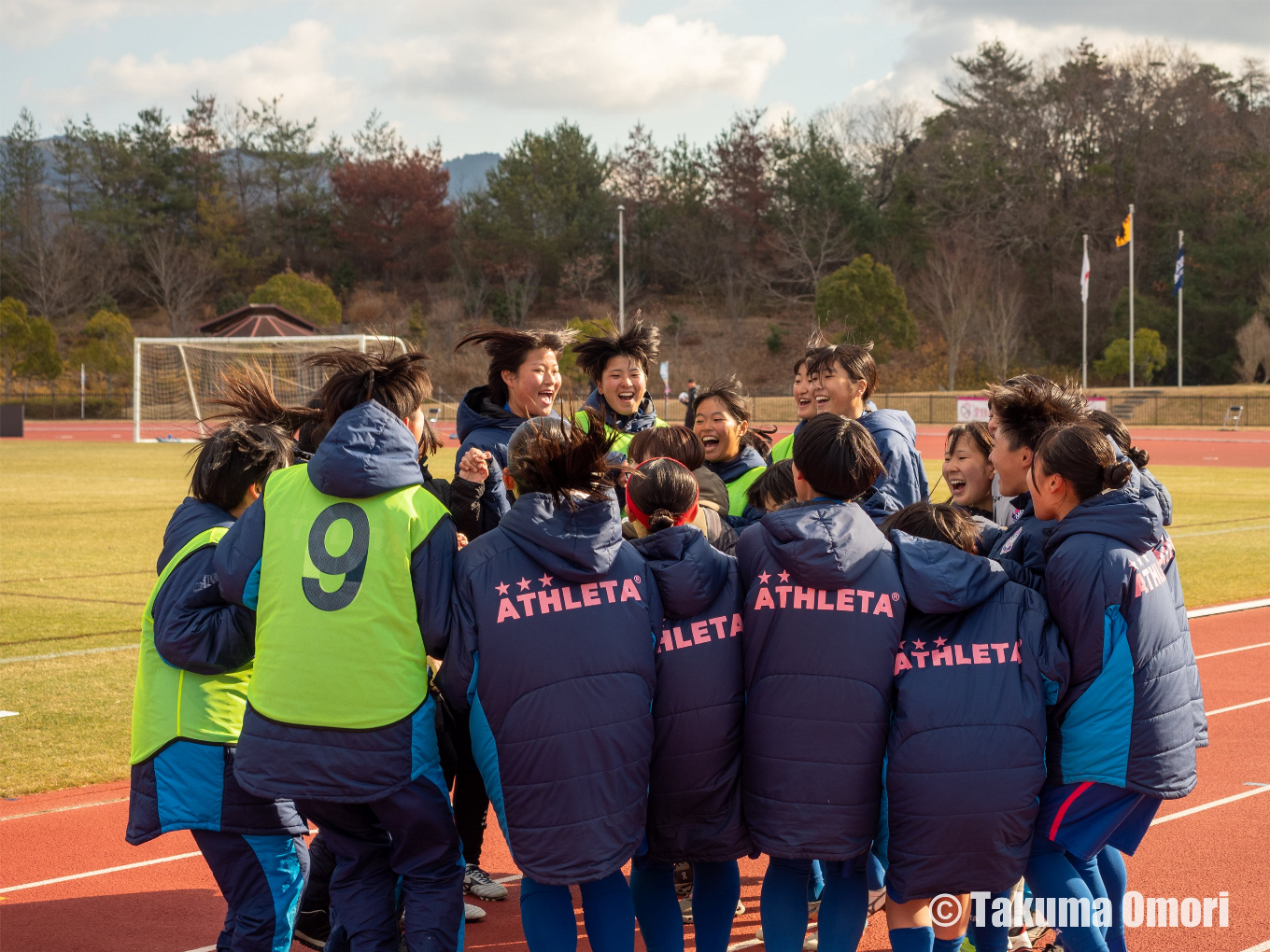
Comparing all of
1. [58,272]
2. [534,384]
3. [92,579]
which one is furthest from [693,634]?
[58,272]

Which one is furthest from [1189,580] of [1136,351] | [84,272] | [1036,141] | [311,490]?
[84,272]

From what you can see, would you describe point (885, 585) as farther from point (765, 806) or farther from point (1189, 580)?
point (1189, 580)

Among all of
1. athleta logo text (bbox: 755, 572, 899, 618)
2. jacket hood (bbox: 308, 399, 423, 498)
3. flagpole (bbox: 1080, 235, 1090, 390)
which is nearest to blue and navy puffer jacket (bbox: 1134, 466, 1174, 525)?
athleta logo text (bbox: 755, 572, 899, 618)

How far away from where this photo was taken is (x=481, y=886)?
13.5ft

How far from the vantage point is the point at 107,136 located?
6981cm

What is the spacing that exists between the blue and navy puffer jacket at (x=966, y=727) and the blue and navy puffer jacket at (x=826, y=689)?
7cm

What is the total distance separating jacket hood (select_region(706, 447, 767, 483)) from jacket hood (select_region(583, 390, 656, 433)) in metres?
0.40

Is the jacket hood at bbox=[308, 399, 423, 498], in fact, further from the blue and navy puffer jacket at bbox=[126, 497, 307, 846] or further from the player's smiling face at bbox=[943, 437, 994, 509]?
the player's smiling face at bbox=[943, 437, 994, 509]

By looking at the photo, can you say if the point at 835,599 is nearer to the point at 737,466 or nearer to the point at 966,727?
the point at 966,727

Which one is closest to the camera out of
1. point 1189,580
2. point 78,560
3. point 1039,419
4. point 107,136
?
point 1039,419

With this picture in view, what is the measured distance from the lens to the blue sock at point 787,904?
3055 millimetres

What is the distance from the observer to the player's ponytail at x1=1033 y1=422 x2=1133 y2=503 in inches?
122

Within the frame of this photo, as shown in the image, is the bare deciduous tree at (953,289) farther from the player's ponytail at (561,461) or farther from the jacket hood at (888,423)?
the player's ponytail at (561,461)

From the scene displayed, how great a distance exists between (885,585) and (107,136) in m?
77.5
